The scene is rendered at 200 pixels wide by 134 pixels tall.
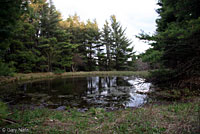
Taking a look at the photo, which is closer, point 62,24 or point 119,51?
point 62,24

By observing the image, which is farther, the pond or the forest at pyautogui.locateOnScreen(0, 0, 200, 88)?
the pond

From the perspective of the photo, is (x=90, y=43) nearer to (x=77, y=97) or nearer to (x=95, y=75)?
(x=95, y=75)

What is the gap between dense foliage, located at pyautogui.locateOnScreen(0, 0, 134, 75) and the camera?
53.6 ft

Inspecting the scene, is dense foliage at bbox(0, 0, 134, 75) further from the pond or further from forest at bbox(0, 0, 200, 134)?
the pond

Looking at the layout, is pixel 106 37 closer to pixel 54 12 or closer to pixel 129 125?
pixel 54 12

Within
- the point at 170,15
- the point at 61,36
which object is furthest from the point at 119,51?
the point at 170,15

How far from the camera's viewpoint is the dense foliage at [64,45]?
16344mm

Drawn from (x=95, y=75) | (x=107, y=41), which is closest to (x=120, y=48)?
(x=107, y=41)

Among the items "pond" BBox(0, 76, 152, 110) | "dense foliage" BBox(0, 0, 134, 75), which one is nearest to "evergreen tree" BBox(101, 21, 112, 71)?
"dense foliage" BBox(0, 0, 134, 75)

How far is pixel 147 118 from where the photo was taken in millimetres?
2816

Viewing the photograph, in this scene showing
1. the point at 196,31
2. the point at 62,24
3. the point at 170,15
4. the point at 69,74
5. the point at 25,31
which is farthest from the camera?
the point at 62,24

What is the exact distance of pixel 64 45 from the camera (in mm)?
22234

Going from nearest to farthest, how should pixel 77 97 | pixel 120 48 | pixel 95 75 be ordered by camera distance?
pixel 77 97, pixel 95 75, pixel 120 48

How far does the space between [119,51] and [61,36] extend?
13.9m
